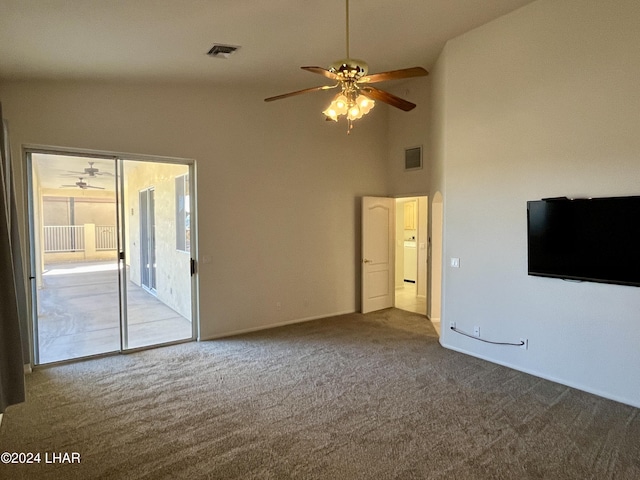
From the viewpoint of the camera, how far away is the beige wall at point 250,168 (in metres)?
4.11

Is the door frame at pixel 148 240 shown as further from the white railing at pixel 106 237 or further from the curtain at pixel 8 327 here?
the curtain at pixel 8 327

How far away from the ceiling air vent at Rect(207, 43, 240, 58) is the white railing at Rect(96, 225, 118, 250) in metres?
2.38

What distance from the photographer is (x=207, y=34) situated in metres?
3.38

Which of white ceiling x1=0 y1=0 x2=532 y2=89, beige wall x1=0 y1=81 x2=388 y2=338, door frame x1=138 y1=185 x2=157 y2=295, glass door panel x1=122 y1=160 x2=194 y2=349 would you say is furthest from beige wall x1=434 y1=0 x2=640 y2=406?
door frame x1=138 y1=185 x2=157 y2=295

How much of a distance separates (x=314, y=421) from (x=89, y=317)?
424cm

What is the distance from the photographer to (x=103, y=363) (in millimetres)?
4184

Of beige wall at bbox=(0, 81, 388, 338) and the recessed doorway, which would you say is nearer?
beige wall at bbox=(0, 81, 388, 338)

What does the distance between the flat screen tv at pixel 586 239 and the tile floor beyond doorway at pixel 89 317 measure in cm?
447

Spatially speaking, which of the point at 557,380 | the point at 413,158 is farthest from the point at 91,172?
the point at 557,380

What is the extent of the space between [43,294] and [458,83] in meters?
6.52

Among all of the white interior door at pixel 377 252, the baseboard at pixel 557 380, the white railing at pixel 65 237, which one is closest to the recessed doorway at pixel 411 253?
the white interior door at pixel 377 252

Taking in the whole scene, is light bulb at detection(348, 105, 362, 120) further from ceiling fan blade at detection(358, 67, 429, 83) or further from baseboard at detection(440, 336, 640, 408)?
baseboard at detection(440, 336, 640, 408)

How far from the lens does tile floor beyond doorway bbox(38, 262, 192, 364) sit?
4570 mm

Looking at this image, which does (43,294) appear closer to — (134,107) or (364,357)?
(134,107)
